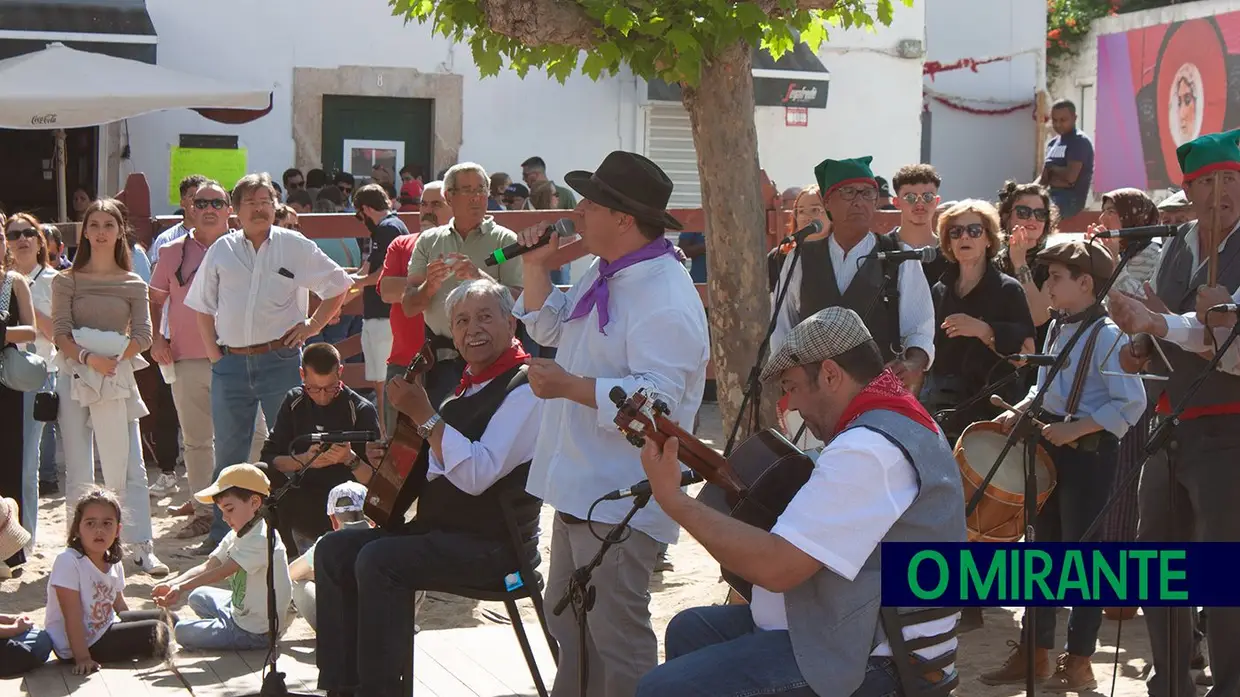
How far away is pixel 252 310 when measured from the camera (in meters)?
7.79

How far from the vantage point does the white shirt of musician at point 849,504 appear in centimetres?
338

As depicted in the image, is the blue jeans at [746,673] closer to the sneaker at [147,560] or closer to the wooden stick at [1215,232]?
the wooden stick at [1215,232]

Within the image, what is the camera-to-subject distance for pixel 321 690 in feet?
18.3

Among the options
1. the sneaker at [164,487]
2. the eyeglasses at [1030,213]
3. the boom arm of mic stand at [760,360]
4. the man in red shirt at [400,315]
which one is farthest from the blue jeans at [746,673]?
the sneaker at [164,487]

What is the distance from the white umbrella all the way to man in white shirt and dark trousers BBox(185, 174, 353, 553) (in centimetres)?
432

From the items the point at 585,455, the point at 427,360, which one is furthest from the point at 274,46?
the point at 585,455

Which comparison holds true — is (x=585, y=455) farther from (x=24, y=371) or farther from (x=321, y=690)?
(x=24, y=371)

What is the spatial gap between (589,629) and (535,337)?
101 centimetres

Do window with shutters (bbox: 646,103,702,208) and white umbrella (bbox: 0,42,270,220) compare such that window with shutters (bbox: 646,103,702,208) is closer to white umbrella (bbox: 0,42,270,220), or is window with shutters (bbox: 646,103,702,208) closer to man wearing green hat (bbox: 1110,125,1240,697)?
white umbrella (bbox: 0,42,270,220)

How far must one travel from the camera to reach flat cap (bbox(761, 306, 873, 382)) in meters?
3.62

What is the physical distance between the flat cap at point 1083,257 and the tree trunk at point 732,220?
1.69m

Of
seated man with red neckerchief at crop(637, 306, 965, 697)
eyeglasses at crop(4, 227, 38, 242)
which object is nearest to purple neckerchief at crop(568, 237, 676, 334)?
seated man with red neckerchief at crop(637, 306, 965, 697)

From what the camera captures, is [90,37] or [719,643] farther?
[90,37]

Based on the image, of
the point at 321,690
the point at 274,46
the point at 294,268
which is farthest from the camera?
the point at 274,46
